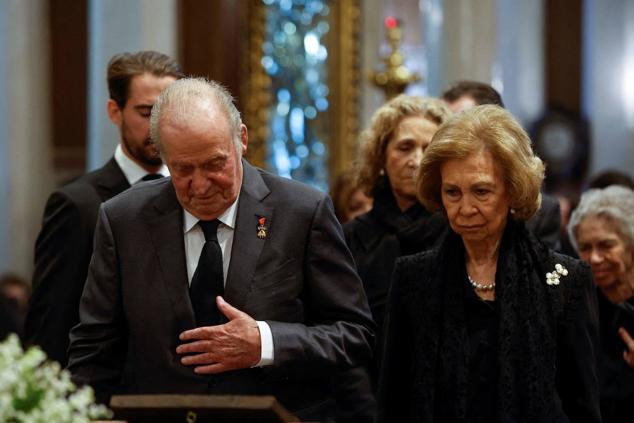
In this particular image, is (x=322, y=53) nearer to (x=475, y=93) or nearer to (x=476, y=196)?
(x=475, y=93)

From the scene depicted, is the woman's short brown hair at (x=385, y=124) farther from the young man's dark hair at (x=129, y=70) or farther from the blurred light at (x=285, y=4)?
the blurred light at (x=285, y=4)

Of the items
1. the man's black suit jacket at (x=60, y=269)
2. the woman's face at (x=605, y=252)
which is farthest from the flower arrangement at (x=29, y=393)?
the woman's face at (x=605, y=252)

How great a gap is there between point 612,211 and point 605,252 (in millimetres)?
202

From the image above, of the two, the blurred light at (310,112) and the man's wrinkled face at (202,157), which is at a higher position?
the man's wrinkled face at (202,157)

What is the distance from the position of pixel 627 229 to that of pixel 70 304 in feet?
7.84

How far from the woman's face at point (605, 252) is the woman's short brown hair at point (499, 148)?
57.1 inches

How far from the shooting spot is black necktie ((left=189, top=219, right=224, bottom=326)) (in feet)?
13.0

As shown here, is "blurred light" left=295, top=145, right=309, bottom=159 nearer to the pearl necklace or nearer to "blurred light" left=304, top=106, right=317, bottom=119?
"blurred light" left=304, top=106, right=317, bottom=119

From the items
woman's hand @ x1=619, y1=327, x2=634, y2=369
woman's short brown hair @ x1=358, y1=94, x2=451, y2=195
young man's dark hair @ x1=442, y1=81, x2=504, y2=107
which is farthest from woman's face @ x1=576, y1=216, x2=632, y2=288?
woman's short brown hair @ x1=358, y1=94, x2=451, y2=195

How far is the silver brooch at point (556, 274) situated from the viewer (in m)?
4.04

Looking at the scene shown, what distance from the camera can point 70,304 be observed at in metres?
4.79

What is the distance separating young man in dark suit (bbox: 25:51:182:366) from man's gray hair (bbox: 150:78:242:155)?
98cm

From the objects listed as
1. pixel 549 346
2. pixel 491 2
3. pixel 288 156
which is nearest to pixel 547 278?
pixel 549 346

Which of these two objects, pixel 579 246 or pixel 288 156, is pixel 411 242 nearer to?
pixel 579 246
